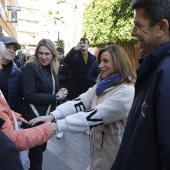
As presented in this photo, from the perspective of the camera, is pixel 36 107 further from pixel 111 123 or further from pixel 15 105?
pixel 111 123

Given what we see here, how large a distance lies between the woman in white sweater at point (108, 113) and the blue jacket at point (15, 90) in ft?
3.07

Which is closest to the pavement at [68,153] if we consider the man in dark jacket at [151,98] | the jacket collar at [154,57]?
the man in dark jacket at [151,98]

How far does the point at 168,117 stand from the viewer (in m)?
1.13

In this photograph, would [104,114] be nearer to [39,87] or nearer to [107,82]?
[107,82]

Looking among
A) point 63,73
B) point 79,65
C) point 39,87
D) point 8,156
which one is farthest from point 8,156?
point 63,73

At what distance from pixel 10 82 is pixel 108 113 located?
162cm

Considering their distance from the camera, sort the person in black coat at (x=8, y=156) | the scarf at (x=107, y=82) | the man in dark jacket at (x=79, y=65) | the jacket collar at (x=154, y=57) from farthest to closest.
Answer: the man in dark jacket at (x=79, y=65) < the scarf at (x=107, y=82) < the jacket collar at (x=154, y=57) < the person in black coat at (x=8, y=156)

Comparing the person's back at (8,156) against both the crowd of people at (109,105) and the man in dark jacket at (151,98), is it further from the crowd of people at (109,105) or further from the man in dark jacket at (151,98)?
the man in dark jacket at (151,98)

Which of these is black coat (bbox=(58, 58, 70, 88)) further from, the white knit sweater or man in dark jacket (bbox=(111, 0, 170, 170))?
man in dark jacket (bbox=(111, 0, 170, 170))

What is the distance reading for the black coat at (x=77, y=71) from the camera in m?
5.38

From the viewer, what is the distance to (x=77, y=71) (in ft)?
18.1

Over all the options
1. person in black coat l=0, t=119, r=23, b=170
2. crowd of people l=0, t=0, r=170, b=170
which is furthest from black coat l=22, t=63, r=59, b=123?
person in black coat l=0, t=119, r=23, b=170

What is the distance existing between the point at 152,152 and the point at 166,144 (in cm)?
13

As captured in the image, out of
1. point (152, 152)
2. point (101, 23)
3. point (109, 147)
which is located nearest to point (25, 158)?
point (109, 147)
